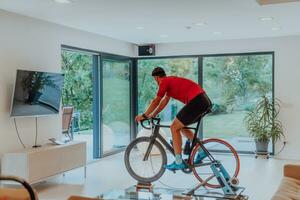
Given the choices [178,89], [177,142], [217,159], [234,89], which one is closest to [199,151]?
[177,142]

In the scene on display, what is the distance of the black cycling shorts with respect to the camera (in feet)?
15.6

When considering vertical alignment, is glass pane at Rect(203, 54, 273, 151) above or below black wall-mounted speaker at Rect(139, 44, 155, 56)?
below

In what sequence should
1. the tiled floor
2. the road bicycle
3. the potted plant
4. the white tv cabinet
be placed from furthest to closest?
the potted plant < the tiled floor < the white tv cabinet < the road bicycle

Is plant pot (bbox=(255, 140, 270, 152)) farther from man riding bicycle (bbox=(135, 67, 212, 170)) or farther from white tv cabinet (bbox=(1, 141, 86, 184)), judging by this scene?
white tv cabinet (bbox=(1, 141, 86, 184))

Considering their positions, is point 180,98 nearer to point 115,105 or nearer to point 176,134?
point 176,134

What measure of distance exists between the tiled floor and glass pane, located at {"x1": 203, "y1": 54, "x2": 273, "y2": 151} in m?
1.27

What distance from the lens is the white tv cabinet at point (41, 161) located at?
5035mm

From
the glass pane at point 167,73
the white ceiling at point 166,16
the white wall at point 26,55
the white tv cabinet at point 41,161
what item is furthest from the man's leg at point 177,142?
the glass pane at point 167,73

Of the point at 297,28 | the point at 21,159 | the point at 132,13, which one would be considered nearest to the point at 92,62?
the point at 132,13

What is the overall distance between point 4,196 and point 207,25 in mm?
4629

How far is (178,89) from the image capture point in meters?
4.82

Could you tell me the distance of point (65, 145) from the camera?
5.84m

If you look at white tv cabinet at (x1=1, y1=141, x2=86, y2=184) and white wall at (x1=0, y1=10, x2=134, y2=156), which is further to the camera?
white wall at (x1=0, y1=10, x2=134, y2=156)

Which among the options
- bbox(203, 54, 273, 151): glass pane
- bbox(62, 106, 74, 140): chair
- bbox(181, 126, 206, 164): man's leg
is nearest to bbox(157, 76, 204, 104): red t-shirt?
bbox(181, 126, 206, 164): man's leg
